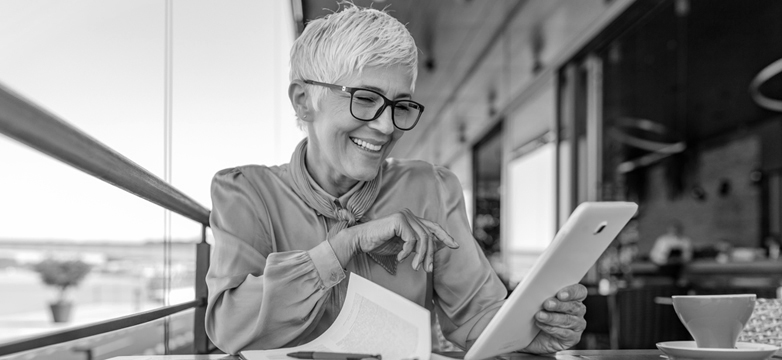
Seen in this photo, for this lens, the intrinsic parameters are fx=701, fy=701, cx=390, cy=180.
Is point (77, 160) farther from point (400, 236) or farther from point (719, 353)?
point (719, 353)

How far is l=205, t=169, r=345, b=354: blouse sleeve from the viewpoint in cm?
106

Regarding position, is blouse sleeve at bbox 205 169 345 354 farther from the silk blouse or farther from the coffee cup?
the coffee cup

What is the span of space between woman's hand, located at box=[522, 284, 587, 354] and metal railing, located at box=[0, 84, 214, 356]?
0.61 m

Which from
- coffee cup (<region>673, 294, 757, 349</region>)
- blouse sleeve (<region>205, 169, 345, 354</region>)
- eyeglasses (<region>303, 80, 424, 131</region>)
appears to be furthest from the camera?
eyeglasses (<region>303, 80, 424, 131</region>)

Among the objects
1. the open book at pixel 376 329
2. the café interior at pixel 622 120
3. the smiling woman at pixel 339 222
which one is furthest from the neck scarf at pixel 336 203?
the café interior at pixel 622 120

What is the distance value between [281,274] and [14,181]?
1755mm

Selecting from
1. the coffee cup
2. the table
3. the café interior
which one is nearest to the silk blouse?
the table

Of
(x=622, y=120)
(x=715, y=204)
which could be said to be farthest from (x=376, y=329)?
(x=715, y=204)

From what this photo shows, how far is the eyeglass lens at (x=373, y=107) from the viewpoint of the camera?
1.19 metres

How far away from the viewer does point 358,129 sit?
1220mm

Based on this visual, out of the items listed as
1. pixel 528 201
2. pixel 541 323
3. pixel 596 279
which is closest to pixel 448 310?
pixel 541 323

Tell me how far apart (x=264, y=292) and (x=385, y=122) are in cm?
35

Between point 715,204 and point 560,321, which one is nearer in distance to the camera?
point 560,321

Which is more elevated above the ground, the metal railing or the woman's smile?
the woman's smile
